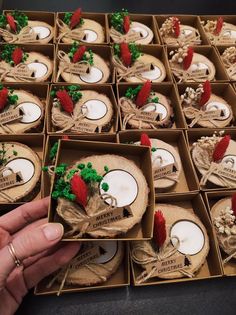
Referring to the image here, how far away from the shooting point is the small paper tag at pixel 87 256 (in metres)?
1.16

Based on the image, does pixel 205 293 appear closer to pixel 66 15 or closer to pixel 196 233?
pixel 196 233

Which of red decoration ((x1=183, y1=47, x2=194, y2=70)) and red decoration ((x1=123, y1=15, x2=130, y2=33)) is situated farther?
red decoration ((x1=123, y1=15, x2=130, y2=33))

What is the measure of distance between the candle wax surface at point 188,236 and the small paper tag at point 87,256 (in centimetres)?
31

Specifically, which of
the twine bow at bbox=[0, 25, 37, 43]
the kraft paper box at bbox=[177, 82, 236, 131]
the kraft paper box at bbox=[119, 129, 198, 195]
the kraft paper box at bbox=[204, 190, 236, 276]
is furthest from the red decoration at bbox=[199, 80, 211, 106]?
the twine bow at bbox=[0, 25, 37, 43]

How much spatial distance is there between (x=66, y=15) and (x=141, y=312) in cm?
170

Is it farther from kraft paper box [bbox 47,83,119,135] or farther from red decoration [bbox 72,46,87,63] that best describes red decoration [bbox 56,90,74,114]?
red decoration [bbox 72,46,87,63]

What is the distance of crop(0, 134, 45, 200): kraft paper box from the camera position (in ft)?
4.72

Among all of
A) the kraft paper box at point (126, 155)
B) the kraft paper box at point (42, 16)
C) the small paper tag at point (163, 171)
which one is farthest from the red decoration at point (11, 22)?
the small paper tag at point (163, 171)

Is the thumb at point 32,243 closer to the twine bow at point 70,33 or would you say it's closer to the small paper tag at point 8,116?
the small paper tag at point 8,116

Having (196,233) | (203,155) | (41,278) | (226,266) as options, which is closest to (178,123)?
(203,155)

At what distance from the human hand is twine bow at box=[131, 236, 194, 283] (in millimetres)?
239

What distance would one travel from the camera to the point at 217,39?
6.59ft

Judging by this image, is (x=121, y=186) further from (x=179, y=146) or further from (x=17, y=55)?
(x=17, y=55)

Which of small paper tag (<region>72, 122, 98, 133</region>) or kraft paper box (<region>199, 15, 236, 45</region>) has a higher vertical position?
kraft paper box (<region>199, 15, 236, 45</region>)
